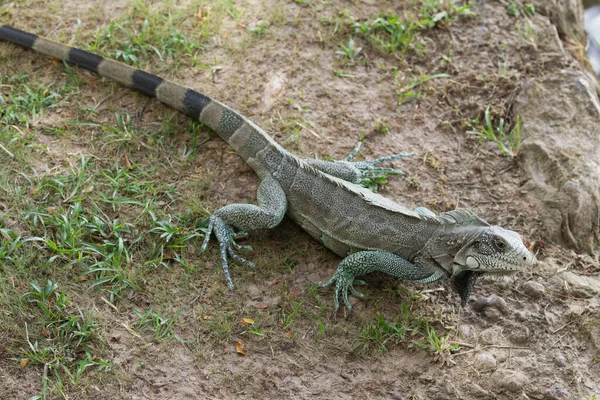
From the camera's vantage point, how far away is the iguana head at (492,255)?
14.4 ft

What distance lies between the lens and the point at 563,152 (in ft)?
19.2

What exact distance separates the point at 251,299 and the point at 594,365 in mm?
2591

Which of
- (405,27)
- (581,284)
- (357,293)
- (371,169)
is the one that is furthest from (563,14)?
(357,293)

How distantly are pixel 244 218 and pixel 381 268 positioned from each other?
116 cm

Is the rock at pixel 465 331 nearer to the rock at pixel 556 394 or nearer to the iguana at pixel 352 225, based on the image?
the iguana at pixel 352 225

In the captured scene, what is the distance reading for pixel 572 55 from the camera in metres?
7.15

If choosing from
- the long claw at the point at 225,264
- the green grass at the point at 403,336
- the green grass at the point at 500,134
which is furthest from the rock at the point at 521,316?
the long claw at the point at 225,264

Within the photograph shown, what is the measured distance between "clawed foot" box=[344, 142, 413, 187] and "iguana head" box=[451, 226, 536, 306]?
1234 millimetres

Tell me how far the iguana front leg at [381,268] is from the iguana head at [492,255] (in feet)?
0.61

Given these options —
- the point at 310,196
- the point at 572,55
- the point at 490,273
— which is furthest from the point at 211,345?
the point at 572,55

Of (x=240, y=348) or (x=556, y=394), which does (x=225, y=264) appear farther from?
(x=556, y=394)

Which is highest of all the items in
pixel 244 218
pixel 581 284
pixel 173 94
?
pixel 581 284

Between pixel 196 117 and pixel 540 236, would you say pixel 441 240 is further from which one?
pixel 196 117

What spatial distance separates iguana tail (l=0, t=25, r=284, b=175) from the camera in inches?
210
